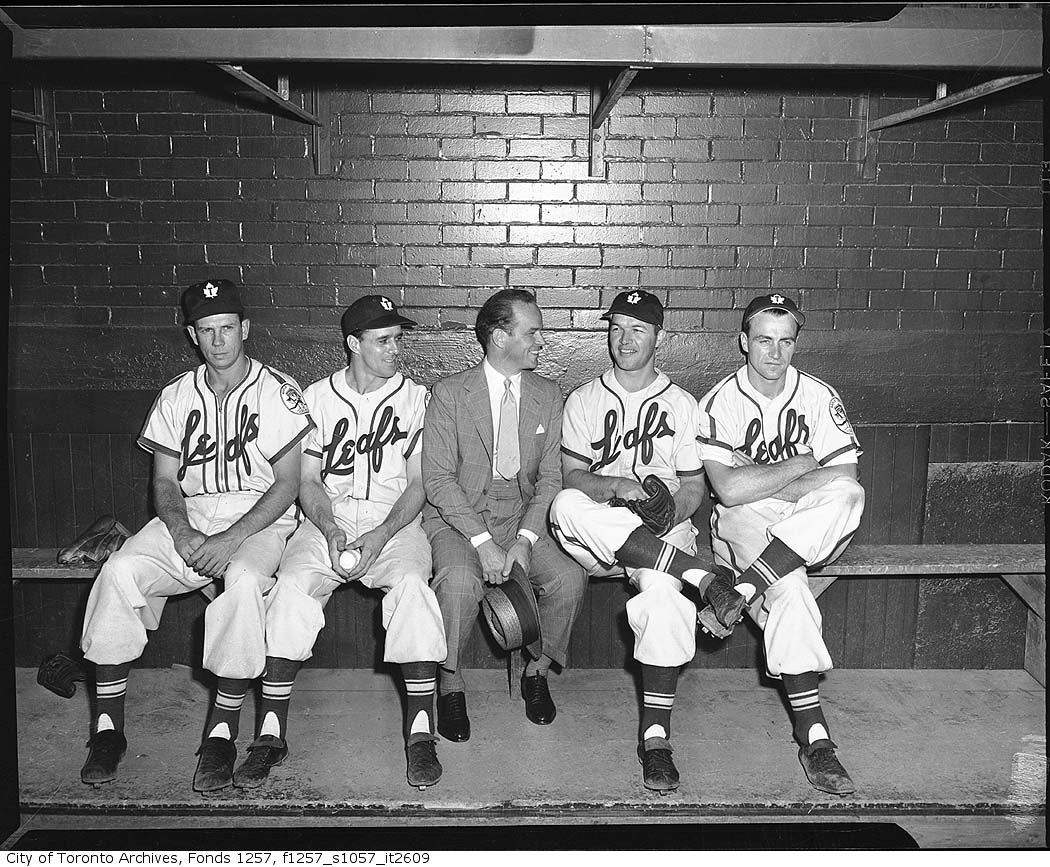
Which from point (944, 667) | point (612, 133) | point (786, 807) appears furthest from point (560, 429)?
point (944, 667)

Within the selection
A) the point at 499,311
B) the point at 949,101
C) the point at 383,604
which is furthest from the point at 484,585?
the point at 949,101

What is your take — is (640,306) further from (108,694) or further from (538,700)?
(108,694)

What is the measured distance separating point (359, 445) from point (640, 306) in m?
1.34

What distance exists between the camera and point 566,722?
3.79m

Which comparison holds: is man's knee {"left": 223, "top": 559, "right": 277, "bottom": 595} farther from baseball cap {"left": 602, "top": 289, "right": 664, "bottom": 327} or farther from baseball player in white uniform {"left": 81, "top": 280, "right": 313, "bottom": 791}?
baseball cap {"left": 602, "top": 289, "right": 664, "bottom": 327}

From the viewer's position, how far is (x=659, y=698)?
11.1 feet

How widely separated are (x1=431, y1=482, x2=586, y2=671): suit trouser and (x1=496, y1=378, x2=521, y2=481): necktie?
0.31 feet

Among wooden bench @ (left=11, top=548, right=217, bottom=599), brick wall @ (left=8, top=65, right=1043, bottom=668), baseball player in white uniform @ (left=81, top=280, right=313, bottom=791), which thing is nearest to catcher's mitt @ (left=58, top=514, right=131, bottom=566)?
wooden bench @ (left=11, top=548, right=217, bottom=599)

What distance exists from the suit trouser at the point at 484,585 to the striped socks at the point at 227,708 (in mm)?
773

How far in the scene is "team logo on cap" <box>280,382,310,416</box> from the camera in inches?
151

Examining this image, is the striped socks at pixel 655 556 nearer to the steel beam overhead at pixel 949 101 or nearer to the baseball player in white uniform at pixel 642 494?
the baseball player in white uniform at pixel 642 494

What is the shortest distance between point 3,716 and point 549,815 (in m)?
1.80

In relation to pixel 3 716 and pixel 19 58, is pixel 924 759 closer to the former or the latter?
pixel 3 716

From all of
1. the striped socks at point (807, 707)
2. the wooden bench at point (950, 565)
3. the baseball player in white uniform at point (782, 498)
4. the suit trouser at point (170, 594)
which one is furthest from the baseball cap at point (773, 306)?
the suit trouser at point (170, 594)
